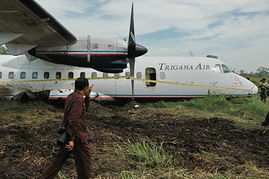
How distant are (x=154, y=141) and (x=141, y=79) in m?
6.20

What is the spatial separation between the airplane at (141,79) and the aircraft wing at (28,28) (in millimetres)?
2060

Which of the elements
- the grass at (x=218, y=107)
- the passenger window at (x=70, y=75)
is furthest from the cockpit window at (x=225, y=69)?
the passenger window at (x=70, y=75)

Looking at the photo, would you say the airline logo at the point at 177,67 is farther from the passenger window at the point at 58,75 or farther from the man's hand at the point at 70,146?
the man's hand at the point at 70,146

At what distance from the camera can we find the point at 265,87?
13195 mm

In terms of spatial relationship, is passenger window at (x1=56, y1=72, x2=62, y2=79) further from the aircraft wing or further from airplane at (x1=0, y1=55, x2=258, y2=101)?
the aircraft wing

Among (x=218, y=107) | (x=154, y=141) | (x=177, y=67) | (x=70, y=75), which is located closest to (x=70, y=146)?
(x=154, y=141)

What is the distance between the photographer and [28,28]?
7.89 metres

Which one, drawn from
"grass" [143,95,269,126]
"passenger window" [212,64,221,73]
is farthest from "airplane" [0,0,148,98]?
"passenger window" [212,64,221,73]

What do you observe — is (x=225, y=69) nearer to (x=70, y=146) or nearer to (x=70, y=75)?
(x=70, y=75)

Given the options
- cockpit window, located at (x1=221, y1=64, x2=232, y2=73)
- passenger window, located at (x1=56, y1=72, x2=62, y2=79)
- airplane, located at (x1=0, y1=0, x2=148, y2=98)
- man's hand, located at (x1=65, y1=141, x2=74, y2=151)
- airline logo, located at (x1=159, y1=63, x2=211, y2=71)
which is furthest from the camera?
cockpit window, located at (x1=221, y1=64, x2=232, y2=73)

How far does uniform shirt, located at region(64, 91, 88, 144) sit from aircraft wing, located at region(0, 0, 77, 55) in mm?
4367

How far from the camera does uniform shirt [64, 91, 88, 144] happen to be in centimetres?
303

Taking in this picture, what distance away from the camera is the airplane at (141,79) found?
1114 centimetres

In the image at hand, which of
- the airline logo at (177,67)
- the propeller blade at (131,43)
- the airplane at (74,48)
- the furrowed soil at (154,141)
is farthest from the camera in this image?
the airline logo at (177,67)
